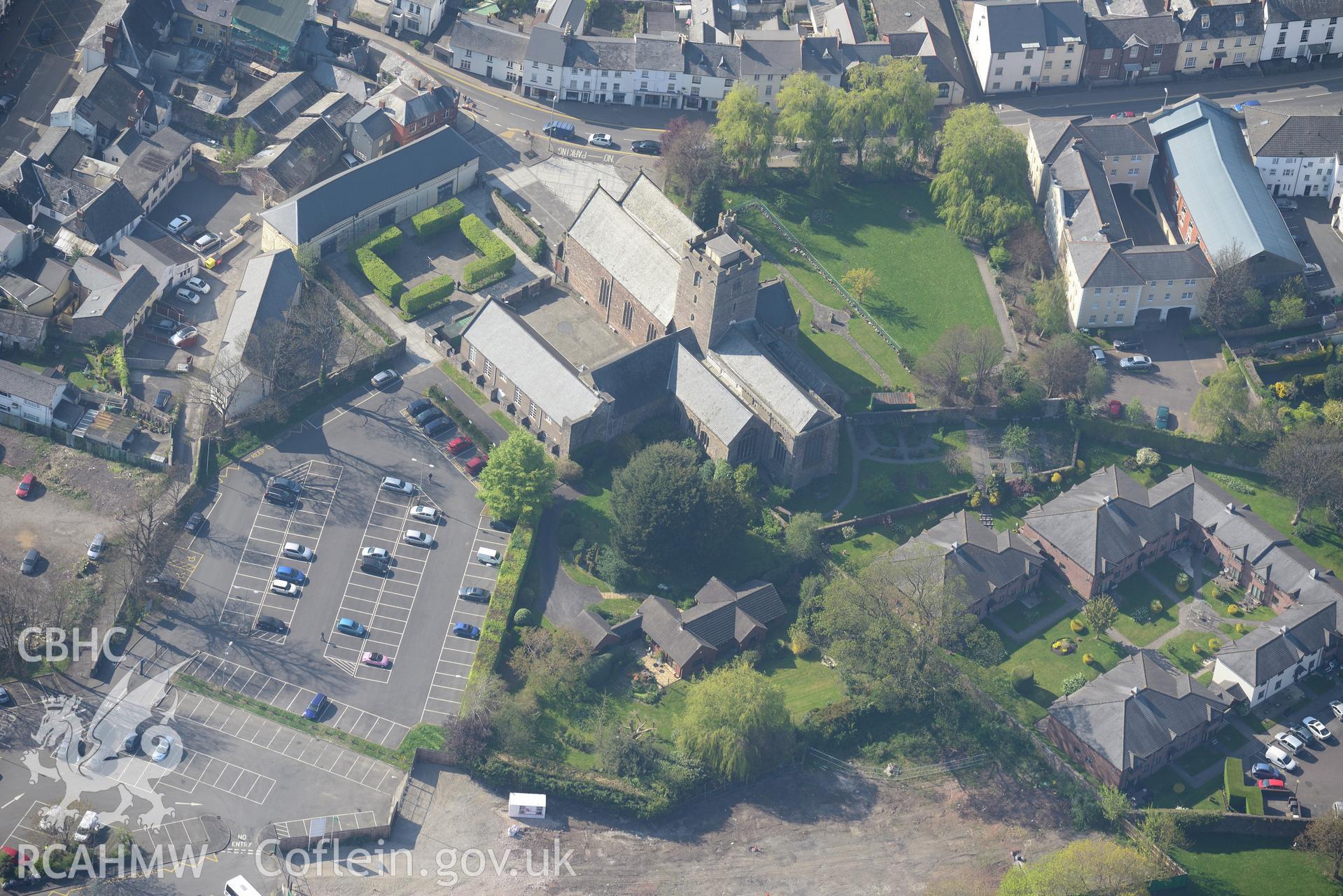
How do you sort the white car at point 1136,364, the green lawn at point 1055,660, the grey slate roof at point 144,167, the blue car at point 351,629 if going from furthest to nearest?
the grey slate roof at point 144,167 → the white car at point 1136,364 → the green lawn at point 1055,660 → the blue car at point 351,629

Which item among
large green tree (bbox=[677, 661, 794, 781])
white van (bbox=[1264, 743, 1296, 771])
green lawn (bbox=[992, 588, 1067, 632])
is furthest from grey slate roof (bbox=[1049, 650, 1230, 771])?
large green tree (bbox=[677, 661, 794, 781])

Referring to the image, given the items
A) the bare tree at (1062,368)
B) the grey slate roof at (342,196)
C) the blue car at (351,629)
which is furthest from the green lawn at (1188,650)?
the grey slate roof at (342,196)

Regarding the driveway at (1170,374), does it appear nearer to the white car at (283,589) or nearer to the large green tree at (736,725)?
the large green tree at (736,725)

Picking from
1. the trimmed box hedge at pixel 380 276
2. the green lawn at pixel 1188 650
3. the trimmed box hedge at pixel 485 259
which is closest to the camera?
the green lawn at pixel 1188 650

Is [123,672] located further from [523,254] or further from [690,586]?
[523,254]

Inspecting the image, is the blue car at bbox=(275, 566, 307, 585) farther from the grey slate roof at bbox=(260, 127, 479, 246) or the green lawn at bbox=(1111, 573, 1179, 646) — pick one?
the green lawn at bbox=(1111, 573, 1179, 646)

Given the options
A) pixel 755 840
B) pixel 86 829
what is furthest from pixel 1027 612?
pixel 86 829
